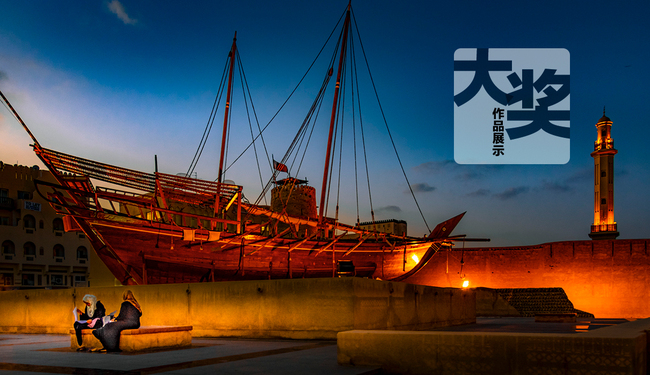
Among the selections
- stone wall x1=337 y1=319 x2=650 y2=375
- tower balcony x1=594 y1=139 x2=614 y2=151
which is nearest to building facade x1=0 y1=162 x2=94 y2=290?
stone wall x1=337 y1=319 x2=650 y2=375

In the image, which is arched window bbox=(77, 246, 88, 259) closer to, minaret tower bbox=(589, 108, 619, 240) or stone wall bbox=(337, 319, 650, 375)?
stone wall bbox=(337, 319, 650, 375)

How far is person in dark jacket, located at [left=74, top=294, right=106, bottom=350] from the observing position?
772 centimetres

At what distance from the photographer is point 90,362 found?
6309 mm

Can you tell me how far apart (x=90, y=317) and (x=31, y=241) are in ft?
113

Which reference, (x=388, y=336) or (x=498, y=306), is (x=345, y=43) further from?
(x=388, y=336)

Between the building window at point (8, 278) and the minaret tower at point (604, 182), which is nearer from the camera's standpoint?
the building window at point (8, 278)

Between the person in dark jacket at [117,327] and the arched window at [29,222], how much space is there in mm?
35024

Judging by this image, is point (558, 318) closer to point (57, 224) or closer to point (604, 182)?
point (57, 224)

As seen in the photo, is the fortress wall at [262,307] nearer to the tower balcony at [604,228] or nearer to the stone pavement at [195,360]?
the stone pavement at [195,360]

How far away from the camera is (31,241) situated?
1485 inches

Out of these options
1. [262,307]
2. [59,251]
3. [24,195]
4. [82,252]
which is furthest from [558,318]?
[82,252]

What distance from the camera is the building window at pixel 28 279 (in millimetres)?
37375

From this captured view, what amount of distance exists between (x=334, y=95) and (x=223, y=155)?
7.37m

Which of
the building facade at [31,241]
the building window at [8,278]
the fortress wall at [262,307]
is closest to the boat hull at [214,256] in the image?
the fortress wall at [262,307]
